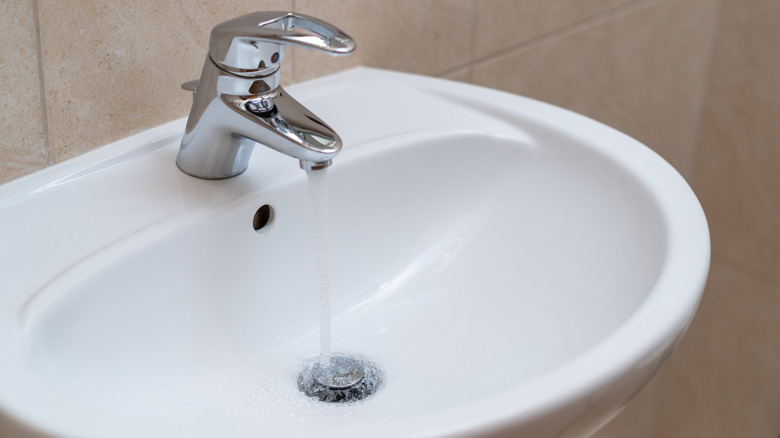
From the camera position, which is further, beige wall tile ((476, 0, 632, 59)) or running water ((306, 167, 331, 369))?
beige wall tile ((476, 0, 632, 59))

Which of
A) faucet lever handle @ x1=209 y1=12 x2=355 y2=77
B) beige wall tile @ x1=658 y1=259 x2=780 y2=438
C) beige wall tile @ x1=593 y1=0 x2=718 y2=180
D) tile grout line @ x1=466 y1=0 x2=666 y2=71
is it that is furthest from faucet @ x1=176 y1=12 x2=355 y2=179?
beige wall tile @ x1=658 y1=259 x2=780 y2=438

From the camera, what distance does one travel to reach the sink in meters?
0.45

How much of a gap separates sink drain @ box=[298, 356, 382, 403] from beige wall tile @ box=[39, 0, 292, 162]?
0.78 ft

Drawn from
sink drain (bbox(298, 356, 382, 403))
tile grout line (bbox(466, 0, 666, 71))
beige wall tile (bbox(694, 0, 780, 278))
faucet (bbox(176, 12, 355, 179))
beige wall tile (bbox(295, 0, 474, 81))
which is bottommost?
beige wall tile (bbox(694, 0, 780, 278))

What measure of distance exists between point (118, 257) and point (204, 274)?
8 cm

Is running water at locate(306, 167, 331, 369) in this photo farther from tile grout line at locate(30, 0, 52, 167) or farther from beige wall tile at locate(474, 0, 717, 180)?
beige wall tile at locate(474, 0, 717, 180)

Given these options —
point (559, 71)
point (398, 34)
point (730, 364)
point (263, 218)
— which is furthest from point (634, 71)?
point (263, 218)

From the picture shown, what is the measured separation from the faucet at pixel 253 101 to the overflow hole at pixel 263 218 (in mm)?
54

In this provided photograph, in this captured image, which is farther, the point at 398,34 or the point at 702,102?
the point at 702,102

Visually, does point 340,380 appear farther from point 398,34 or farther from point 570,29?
point 570,29

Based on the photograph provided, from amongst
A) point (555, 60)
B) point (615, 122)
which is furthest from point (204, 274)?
point (615, 122)

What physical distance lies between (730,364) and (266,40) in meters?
1.38

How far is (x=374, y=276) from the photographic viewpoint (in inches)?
28.3

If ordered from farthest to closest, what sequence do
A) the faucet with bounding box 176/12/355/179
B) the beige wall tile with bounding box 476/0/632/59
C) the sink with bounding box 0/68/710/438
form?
the beige wall tile with bounding box 476/0/632/59
the faucet with bounding box 176/12/355/179
the sink with bounding box 0/68/710/438
